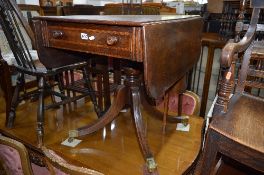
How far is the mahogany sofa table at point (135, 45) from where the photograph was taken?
0.96m

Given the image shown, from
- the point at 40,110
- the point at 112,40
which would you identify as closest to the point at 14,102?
the point at 40,110

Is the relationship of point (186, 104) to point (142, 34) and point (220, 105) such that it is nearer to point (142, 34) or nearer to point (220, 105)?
point (220, 105)

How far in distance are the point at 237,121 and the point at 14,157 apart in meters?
0.99

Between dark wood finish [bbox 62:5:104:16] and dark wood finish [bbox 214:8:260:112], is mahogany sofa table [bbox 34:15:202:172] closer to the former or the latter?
dark wood finish [bbox 214:8:260:112]

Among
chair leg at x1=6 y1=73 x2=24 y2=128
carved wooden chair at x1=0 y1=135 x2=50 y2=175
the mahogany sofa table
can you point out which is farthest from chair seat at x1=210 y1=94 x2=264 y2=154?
chair leg at x1=6 y1=73 x2=24 y2=128

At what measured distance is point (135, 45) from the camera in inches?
37.7

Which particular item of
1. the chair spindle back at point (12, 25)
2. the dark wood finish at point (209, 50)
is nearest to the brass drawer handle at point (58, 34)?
the chair spindle back at point (12, 25)

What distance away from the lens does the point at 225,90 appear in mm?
889

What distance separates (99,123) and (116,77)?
2.02 ft

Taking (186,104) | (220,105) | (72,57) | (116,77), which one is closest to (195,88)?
(186,104)

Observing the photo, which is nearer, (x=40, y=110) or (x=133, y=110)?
(x=133, y=110)

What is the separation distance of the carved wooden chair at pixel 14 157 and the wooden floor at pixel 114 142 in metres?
0.28

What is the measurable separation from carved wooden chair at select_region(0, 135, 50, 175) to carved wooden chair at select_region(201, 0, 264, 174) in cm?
77

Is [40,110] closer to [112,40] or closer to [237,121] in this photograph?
[112,40]
